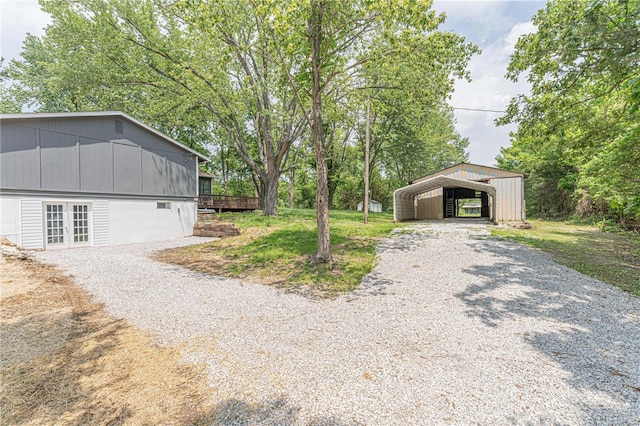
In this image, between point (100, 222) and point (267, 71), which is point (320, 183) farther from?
point (100, 222)

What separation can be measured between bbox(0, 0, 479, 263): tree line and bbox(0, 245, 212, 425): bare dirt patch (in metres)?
4.78

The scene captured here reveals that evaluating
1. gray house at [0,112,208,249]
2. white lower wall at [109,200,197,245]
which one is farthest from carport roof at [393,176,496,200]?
gray house at [0,112,208,249]

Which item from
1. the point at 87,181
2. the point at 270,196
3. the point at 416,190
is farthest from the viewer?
the point at 270,196

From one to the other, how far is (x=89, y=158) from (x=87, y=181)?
0.93 meters

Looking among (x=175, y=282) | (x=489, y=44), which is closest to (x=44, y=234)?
(x=175, y=282)

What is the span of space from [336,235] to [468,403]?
8685 mm

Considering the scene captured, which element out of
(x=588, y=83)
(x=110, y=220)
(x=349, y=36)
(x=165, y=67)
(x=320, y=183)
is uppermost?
(x=165, y=67)

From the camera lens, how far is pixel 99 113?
10578 mm

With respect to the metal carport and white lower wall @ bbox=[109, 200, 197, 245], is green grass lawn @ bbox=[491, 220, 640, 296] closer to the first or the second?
the metal carport

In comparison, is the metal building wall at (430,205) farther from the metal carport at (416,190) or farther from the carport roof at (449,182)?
the carport roof at (449,182)

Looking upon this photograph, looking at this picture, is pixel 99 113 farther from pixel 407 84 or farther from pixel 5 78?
pixel 5 78

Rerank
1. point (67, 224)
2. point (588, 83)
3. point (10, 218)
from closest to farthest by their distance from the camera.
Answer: point (588, 83) < point (10, 218) < point (67, 224)

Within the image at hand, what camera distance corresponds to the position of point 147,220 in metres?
12.5

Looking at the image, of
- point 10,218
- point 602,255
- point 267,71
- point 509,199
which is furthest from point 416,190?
point 10,218
